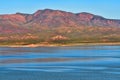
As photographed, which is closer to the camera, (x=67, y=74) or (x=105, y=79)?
(x=105, y=79)

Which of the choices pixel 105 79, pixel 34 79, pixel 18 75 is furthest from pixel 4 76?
pixel 105 79

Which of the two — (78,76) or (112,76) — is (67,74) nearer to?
(78,76)

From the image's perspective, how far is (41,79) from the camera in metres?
54.7

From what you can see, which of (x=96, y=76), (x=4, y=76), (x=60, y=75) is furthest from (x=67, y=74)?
(x=4, y=76)

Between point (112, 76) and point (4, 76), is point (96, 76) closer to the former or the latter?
point (112, 76)

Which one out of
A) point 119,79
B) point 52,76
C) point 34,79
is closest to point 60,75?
point 52,76

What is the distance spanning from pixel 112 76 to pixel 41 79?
9.67 metres

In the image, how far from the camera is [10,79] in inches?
2183

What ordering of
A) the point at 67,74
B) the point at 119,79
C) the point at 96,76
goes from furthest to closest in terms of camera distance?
the point at 67,74, the point at 96,76, the point at 119,79

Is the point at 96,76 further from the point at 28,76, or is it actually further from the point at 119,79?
the point at 28,76

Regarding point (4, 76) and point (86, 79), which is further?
point (4, 76)

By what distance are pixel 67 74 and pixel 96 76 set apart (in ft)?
17.4

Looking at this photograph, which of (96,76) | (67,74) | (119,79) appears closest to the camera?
(119,79)

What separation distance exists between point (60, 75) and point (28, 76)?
449 centimetres
